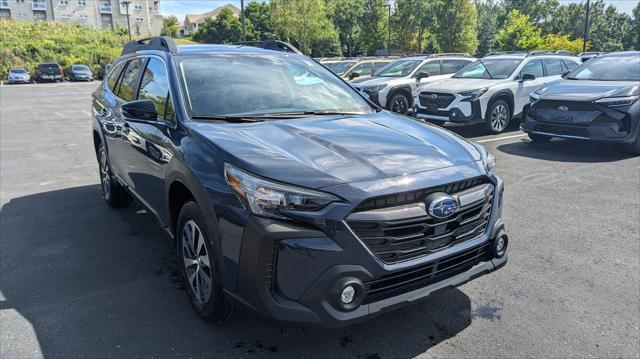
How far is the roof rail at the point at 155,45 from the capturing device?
3.96 m

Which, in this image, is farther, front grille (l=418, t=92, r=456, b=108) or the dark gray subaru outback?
front grille (l=418, t=92, r=456, b=108)

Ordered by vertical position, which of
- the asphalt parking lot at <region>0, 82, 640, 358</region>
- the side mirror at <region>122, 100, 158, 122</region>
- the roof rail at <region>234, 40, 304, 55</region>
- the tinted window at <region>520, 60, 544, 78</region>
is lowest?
the asphalt parking lot at <region>0, 82, 640, 358</region>

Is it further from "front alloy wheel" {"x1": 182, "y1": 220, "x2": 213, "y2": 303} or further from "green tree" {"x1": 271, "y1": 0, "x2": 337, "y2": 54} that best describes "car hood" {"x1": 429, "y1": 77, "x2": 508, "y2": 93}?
"green tree" {"x1": 271, "y1": 0, "x2": 337, "y2": 54}

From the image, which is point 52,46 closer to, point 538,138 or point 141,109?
point 538,138

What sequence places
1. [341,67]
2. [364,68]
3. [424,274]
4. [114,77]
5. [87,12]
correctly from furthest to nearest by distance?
[87,12] → [341,67] → [364,68] → [114,77] → [424,274]

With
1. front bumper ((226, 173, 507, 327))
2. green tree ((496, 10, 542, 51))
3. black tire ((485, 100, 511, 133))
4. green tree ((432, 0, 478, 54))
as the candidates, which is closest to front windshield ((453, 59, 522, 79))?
black tire ((485, 100, 511, 133))

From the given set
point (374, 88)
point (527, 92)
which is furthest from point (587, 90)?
point (374, 88)

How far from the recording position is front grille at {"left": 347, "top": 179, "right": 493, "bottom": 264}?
2383 mm

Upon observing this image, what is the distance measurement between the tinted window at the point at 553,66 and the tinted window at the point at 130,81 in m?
9.83

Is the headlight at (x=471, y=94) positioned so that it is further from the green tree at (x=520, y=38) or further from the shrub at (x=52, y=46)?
the shrub at (x=52, y=46)

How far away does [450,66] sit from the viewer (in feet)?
43.5

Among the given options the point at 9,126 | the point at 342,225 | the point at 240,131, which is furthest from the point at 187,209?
the point at 9,126

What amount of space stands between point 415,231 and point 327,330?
0.96 m

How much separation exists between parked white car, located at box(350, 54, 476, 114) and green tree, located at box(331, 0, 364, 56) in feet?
168
